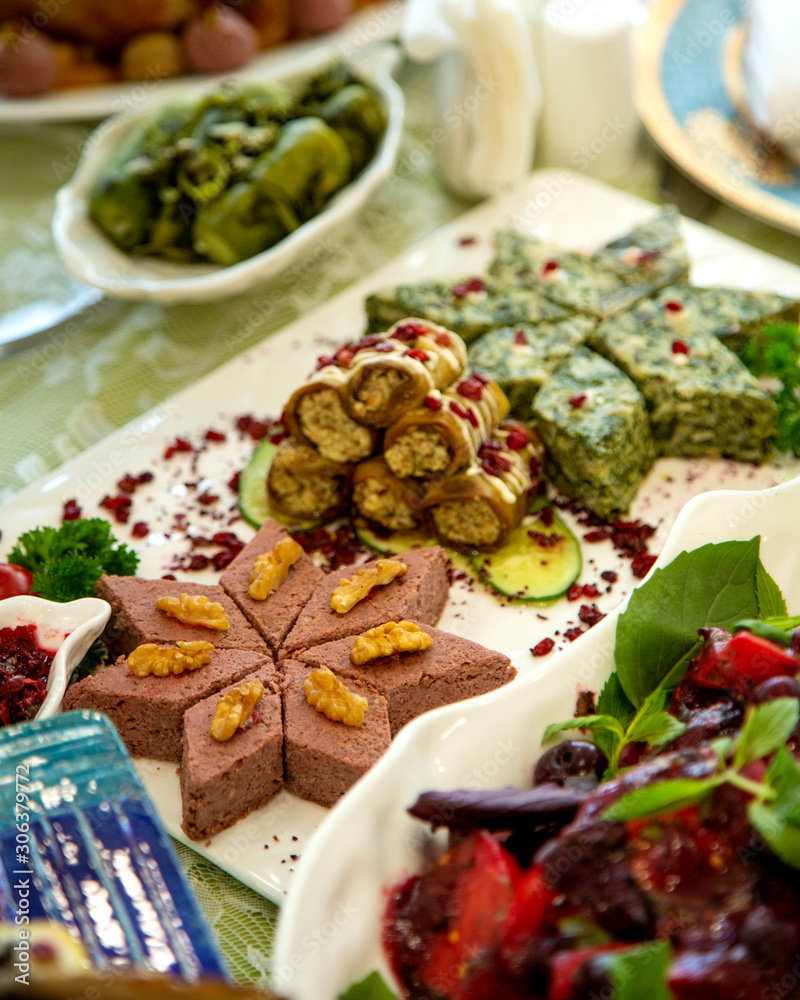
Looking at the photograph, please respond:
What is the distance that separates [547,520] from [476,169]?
2.08 meters

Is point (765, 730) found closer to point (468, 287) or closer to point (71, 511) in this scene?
point (71, 511)

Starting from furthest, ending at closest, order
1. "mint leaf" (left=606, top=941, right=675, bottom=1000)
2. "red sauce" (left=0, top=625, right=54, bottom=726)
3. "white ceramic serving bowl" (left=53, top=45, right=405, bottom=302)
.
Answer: "white ceramic serving bowl" (left=53, top=45, right=405, bottom=302) → "red sauce" (left=0, top=625, right=54, bottom=726) → "mint leaf" (left=606, top=941, right=675, bottom=1000)

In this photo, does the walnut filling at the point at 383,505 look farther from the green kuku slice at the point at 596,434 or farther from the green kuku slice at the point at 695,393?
the green kuku slice at the point at 695,393

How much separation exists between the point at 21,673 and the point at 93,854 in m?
0.95

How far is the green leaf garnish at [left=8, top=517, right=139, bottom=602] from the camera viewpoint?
3.12 meters

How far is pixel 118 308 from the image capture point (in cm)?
457

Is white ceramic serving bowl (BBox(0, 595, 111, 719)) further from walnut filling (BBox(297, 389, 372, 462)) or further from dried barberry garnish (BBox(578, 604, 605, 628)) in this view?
dried barberry garnish (BBox(578, 604, 605, 628))

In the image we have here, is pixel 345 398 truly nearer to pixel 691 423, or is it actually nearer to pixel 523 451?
pixel 523 451

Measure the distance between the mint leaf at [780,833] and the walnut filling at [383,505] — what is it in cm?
193

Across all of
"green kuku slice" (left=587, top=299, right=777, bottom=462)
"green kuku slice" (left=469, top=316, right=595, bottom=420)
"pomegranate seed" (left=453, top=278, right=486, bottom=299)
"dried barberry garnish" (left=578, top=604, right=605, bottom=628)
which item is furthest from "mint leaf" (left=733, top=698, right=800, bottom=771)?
"pomegranate seed" (left=453, top=278, right=486, bottom=299)

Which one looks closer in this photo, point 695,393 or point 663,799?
point 663,799

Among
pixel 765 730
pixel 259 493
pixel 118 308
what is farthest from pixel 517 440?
pixel 118 308

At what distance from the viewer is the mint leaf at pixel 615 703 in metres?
2.31

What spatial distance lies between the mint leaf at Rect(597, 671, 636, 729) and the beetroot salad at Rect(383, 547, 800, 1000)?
0.73ft
